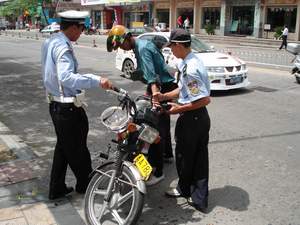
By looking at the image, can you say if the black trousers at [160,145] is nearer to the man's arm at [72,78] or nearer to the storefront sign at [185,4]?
the man's arm at [72,78]

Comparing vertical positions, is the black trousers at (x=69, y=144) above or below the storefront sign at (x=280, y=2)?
below

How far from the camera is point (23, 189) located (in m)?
4.94

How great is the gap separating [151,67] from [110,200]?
1.59 metres

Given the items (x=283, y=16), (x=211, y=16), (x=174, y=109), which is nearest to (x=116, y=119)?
(x=174, y=109)

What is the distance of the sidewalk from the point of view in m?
4.25

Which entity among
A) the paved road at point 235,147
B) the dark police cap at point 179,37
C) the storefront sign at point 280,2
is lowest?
the paved road at point 235,147

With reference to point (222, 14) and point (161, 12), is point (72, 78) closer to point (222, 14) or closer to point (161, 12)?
point (222, 14)

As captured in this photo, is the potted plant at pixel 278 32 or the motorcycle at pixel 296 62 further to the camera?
the potted plant at pixel 278 32

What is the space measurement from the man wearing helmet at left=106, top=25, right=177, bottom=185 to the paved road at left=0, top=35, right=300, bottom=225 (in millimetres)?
377

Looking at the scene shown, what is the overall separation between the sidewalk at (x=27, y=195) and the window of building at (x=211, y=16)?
3401 centimetres

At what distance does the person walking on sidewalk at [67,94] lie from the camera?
156 inches

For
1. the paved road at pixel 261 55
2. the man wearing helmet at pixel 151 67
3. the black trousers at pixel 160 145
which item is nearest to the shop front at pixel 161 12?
the paved road at pixel 261 55

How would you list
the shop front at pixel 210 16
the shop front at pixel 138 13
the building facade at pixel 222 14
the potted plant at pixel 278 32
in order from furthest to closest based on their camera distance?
the shop front at pixel 138 13, the shop front at pixel 210 16, the building facade at pixel 222 14, the potted plant at pixel 278 32

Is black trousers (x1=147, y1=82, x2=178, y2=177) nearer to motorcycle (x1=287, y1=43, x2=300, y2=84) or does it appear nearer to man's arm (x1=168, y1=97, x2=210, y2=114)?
man's arm (x1=168, y1=97, x2=210, y2=114)
